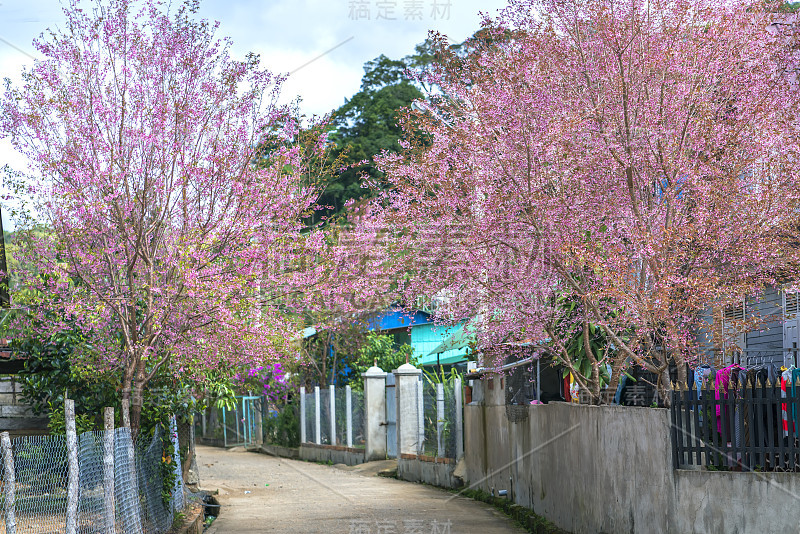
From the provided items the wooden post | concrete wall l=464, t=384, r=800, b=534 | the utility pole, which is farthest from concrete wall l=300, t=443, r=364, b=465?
the wooden post

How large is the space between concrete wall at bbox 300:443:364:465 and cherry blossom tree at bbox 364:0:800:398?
12.3 meters

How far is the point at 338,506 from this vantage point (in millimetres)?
14250

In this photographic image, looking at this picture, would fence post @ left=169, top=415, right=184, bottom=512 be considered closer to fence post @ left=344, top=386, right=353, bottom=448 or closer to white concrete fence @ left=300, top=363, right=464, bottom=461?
white concrete fence @ left=300, top=363, right=464, bottom=461

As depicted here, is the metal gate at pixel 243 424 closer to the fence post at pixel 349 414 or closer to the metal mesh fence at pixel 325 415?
the metal mesh fence at pixel 325 415

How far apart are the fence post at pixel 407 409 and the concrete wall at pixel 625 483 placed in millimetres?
6271

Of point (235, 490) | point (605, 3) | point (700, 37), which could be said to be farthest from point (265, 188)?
point (235, 490)

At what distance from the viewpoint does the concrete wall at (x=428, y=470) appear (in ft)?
55.8

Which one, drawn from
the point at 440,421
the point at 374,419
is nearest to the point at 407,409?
the point at 440,421

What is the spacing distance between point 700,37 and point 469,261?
11.8 ft

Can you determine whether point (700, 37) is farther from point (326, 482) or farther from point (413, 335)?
point (413, 335)

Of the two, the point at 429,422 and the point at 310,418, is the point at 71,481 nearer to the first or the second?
the point at 429,422

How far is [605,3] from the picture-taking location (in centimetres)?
1088

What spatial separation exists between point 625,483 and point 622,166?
140 inches

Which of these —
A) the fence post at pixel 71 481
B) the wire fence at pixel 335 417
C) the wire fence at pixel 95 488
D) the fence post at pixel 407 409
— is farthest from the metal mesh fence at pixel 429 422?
the fence post at pixel 71 481
